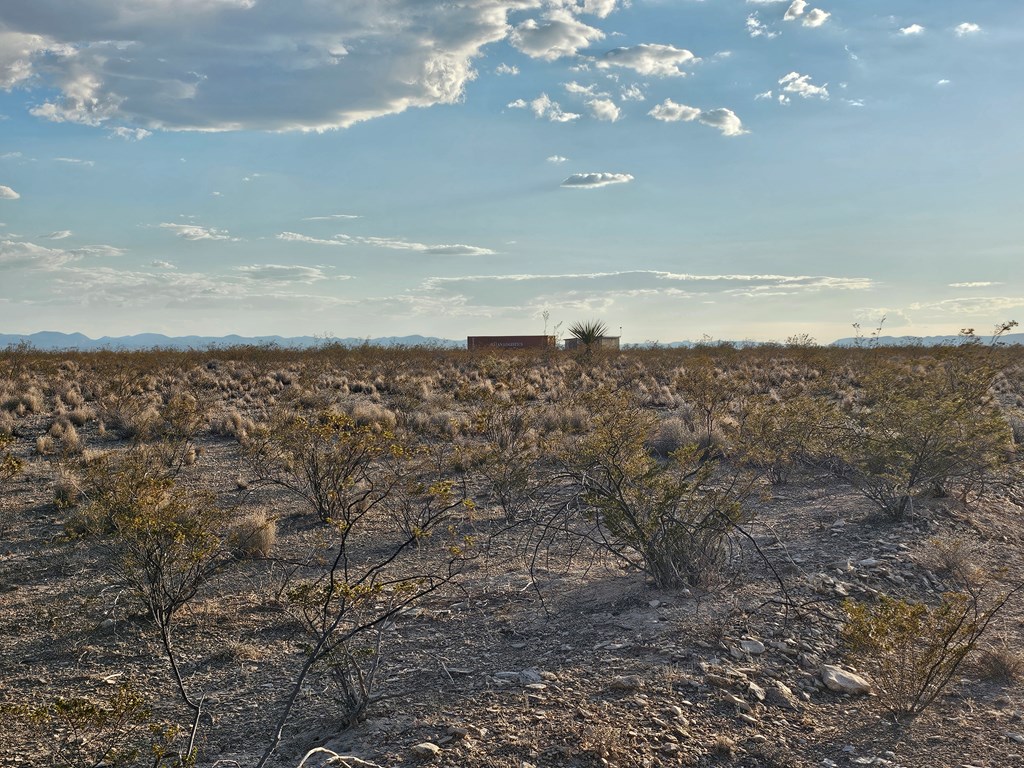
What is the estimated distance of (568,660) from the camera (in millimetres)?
5379

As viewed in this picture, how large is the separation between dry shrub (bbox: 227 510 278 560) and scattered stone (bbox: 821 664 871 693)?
223 inches

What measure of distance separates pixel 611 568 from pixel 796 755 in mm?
3485

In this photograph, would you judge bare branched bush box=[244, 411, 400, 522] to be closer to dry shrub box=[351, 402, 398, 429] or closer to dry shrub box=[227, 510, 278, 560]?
dry shrub box=[227, 510, 278, 560]

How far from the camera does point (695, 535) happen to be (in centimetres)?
668

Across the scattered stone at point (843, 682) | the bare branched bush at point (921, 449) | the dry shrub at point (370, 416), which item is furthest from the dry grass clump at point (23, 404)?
the scattered stone at point (843, 682)

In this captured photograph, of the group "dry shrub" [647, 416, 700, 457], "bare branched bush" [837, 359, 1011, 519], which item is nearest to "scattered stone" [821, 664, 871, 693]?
"bare branched bush" [837, 359, 1011, 519]

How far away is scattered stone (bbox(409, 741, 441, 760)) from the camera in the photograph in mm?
4137

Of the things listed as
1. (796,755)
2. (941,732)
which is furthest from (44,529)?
(941,732)

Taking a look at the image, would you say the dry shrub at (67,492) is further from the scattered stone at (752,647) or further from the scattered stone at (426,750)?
the scattered stone at (752,647)

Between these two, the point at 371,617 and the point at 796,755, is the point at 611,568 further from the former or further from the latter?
the point at 796,755

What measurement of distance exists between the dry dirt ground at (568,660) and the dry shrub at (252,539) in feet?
0.60

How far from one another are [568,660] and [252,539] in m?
4.58

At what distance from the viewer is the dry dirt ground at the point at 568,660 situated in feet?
14.4

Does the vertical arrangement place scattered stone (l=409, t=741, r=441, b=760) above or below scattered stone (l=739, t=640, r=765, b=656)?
below
